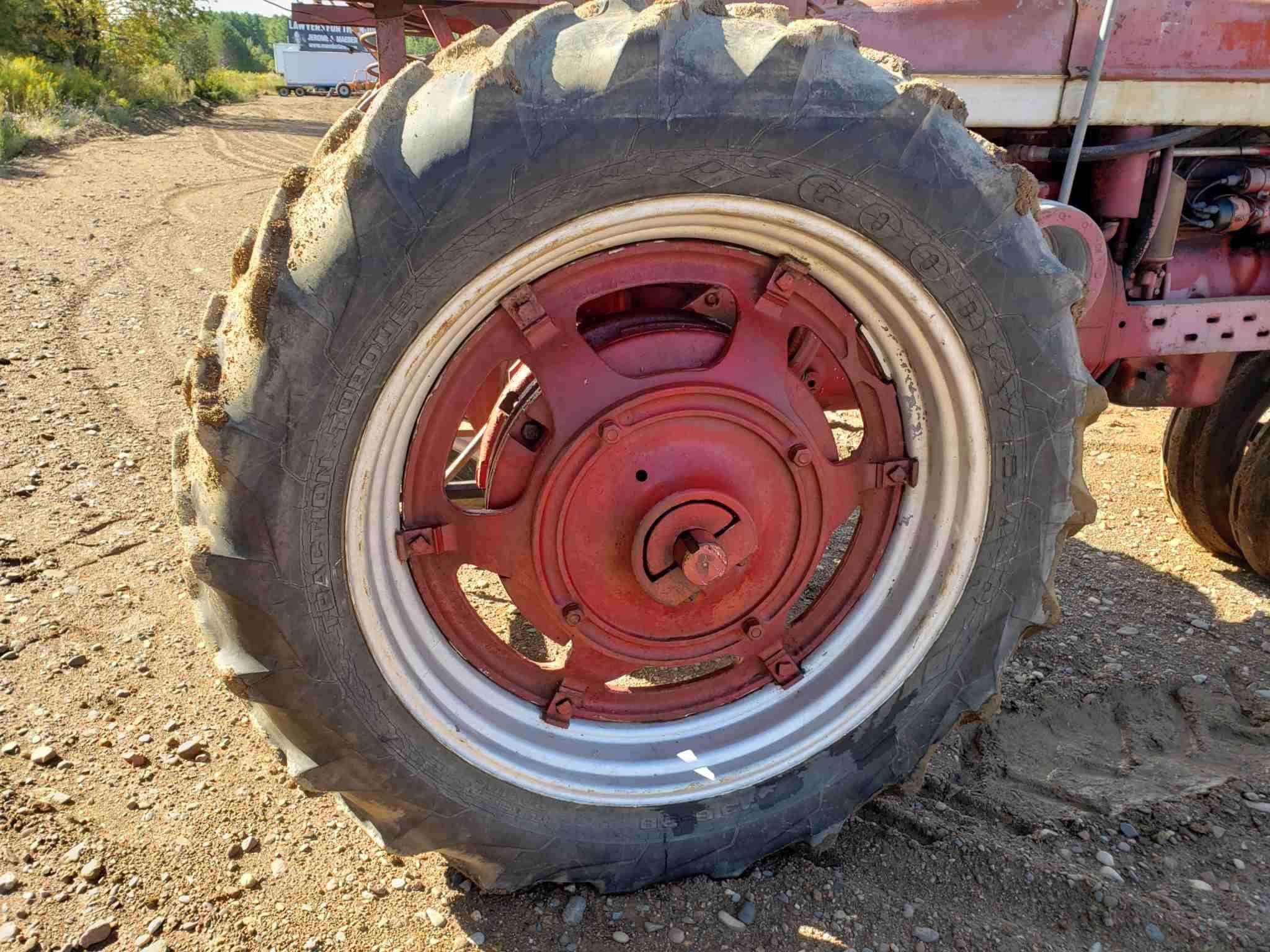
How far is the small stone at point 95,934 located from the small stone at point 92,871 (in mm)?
131

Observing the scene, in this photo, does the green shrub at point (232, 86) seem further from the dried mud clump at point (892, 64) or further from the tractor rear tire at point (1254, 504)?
the dried mud clump at point (892, 64)

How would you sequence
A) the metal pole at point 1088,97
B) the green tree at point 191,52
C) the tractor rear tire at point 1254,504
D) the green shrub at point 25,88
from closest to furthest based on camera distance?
the metal pole at point 1088,97 → the tractor rear tire at point 1254,504 → the green shrub at point 25,88 → the green tree at point 191,52

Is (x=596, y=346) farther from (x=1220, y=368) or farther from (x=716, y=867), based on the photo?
(x=1220, y=368)

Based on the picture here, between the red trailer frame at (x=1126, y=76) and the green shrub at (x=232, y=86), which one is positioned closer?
the red trailer frame at (x=1126, y=76)

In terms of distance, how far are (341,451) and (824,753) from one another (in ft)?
3.95

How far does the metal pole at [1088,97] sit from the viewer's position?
2.11 meters

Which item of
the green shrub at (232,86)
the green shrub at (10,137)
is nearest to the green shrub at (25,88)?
the green shrub at (10,137)

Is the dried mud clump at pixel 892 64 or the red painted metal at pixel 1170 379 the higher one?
the dried mud clump at pixel 892 64

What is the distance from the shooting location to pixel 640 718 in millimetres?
1991

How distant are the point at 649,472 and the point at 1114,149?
1591 millimetres

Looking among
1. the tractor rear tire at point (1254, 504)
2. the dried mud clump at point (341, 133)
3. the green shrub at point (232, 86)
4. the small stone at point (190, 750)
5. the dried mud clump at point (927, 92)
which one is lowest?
the small stone at point (190, 750)

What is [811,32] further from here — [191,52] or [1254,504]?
[191,52]

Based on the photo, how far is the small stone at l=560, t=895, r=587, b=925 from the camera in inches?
73.5

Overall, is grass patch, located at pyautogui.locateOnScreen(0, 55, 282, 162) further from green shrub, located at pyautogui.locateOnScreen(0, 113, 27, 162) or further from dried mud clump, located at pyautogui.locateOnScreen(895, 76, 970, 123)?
dried mud clump, located at pyautogui.locateOnScreen(895, 76, 970, 123)
